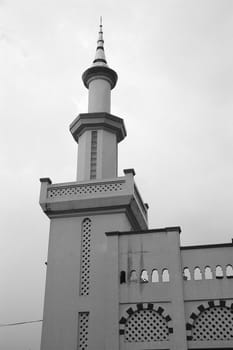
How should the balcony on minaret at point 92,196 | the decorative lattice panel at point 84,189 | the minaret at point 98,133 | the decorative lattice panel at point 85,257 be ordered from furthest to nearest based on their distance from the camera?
the minaret at point 98,133 → the decorative lattice panel at point 84,189 → the balcony on minaret at point 92,196 → the decorative lattice panel at point 85,257

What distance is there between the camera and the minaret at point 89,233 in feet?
48.7

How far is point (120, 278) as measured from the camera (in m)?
14.7

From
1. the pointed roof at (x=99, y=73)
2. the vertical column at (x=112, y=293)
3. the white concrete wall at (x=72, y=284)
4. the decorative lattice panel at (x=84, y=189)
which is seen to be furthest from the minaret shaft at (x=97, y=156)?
the vertical column at (x=112, y=293)

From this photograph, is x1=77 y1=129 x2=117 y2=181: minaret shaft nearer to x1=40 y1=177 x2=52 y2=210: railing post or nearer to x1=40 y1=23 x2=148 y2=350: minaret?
x1=40 y1=23 x2=148 y2=350: minaret

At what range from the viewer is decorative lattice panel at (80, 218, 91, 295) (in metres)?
15.8

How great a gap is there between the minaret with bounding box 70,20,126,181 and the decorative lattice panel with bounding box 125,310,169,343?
6.14 metres

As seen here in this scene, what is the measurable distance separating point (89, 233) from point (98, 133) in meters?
4.70

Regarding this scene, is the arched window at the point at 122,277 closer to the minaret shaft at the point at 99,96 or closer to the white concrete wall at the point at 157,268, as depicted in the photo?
the white concrete wall at the point at 157,268

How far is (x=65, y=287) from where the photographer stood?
15.8m

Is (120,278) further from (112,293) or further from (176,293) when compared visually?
(176,293)

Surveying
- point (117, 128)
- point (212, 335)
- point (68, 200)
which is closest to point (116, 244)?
point (68, 200)

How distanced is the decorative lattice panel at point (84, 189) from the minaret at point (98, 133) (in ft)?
3.38

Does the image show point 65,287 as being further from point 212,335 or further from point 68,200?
point 212,335

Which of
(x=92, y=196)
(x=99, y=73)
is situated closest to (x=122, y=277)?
(x=92, y=196)
